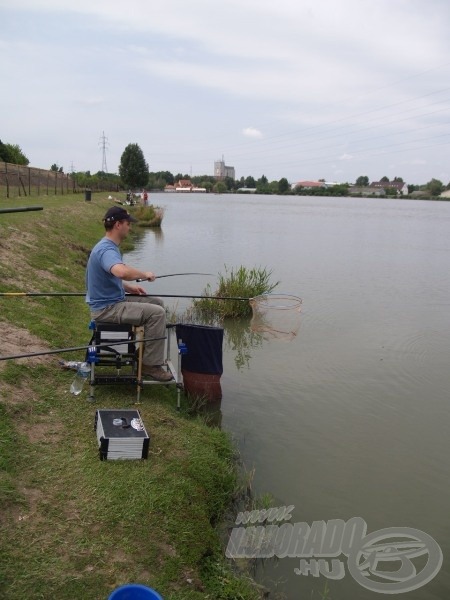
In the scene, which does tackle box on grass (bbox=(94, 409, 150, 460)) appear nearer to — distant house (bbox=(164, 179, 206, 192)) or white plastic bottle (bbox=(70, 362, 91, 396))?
white plastic bottle (bbox=(70, 362, 91, 396))

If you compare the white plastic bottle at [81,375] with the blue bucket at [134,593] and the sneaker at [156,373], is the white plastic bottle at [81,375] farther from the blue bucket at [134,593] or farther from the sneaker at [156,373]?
the blue bucket at [134,593]

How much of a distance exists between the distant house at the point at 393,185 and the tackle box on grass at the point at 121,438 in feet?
537

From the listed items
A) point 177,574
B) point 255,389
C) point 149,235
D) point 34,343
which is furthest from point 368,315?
point 149,235

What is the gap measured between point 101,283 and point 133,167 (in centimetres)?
8276

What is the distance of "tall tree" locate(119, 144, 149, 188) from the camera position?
85.2 m

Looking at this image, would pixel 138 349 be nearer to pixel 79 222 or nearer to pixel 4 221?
pixel 4 221

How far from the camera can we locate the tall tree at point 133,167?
3354 inches

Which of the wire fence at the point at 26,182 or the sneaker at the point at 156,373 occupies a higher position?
the wire fence at the point at 26,182

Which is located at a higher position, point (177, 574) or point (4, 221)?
point (4, 221)

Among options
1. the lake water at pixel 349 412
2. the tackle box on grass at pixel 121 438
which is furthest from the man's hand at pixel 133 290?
the tackle box on grass at pixel 121 438

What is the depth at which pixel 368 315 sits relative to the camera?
12266mm

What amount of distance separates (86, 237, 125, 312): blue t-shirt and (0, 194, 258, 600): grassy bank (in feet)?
2.78

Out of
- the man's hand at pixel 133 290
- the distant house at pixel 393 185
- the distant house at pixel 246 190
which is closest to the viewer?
the man's hand at pixel 133 290

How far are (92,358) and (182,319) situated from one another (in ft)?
16.8
